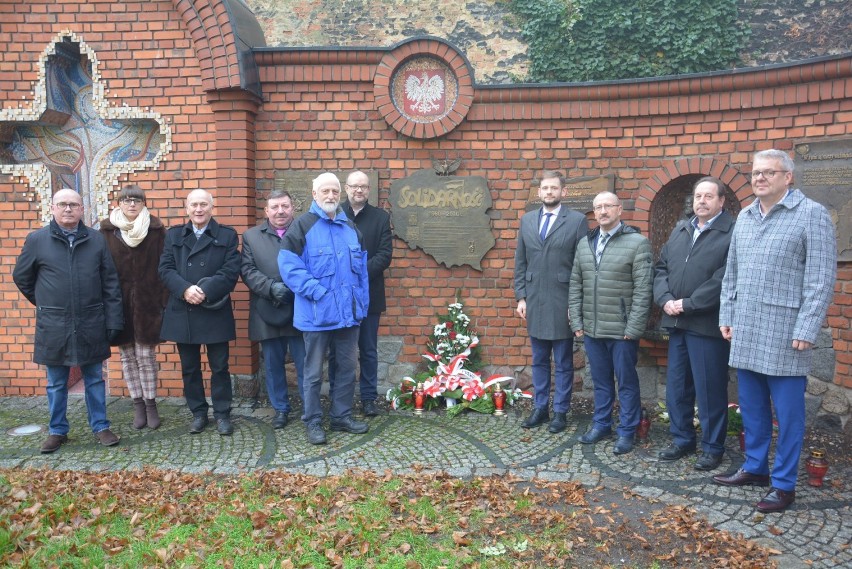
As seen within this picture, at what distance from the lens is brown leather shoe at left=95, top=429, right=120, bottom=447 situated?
4922 mm

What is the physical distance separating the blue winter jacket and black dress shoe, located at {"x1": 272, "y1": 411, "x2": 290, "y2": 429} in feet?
3.04

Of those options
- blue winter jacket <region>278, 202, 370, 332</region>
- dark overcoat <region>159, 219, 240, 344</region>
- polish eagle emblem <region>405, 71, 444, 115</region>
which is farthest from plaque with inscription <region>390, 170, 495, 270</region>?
dark overcoat <region>159, 219, 240, 344</region>

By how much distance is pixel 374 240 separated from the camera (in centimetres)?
559

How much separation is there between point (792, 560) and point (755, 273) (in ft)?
5.19

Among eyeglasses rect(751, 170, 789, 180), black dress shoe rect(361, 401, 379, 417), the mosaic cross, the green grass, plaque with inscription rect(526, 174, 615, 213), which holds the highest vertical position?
the mosaic cross

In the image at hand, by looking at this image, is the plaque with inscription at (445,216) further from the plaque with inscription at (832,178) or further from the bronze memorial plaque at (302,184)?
the plaque with inscription at (832,178)

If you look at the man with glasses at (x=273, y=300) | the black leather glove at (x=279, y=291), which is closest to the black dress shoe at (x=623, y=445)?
the man with glasses at (x=273, y=300)

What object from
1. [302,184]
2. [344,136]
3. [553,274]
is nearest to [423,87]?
[344,136]

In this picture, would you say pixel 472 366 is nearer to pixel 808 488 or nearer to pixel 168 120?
pixel 808 488

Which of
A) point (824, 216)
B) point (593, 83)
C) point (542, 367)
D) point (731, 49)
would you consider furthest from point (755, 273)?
point (731, 49)

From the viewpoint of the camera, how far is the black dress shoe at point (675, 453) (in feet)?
15.1

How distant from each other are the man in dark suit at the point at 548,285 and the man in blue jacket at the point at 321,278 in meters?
1.34

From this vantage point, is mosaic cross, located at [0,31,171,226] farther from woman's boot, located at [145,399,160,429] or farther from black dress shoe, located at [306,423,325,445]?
black dress shoe, located at [306,423,325,445]

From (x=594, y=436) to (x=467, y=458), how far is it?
1.04m
